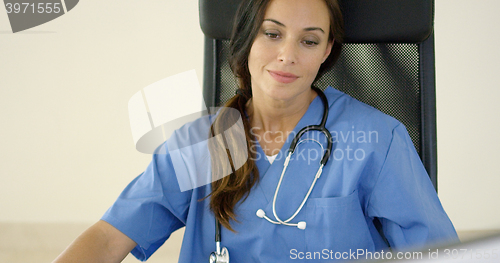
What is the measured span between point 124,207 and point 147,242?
0.09 m

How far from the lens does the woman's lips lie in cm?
87

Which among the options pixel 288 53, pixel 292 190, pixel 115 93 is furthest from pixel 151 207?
pixel 115 93

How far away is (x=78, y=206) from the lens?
2229 mm

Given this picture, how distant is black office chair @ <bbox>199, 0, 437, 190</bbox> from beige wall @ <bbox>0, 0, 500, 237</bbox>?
1.22 m

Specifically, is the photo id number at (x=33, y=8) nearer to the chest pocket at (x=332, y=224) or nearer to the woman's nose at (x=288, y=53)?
the woman's nose at (x=288, y=53)

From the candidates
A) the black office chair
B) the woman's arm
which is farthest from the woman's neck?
the woman's arm

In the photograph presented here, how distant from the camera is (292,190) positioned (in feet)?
2.75

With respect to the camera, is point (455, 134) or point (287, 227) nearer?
point (287, 227)

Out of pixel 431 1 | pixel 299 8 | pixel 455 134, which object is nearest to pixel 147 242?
pixel 299 8

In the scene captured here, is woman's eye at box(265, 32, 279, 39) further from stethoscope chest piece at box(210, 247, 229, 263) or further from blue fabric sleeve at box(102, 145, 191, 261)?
stethoscope chest piece at box(210, 247, 229, 263)

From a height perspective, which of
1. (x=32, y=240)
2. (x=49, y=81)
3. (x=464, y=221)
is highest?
(x=49, y=81)

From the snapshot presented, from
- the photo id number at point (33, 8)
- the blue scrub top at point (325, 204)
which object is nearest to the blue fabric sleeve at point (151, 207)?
the blue scrub top at point (325, 204)

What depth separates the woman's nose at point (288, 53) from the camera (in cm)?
85

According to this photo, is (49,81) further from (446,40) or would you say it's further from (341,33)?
(446,40)
